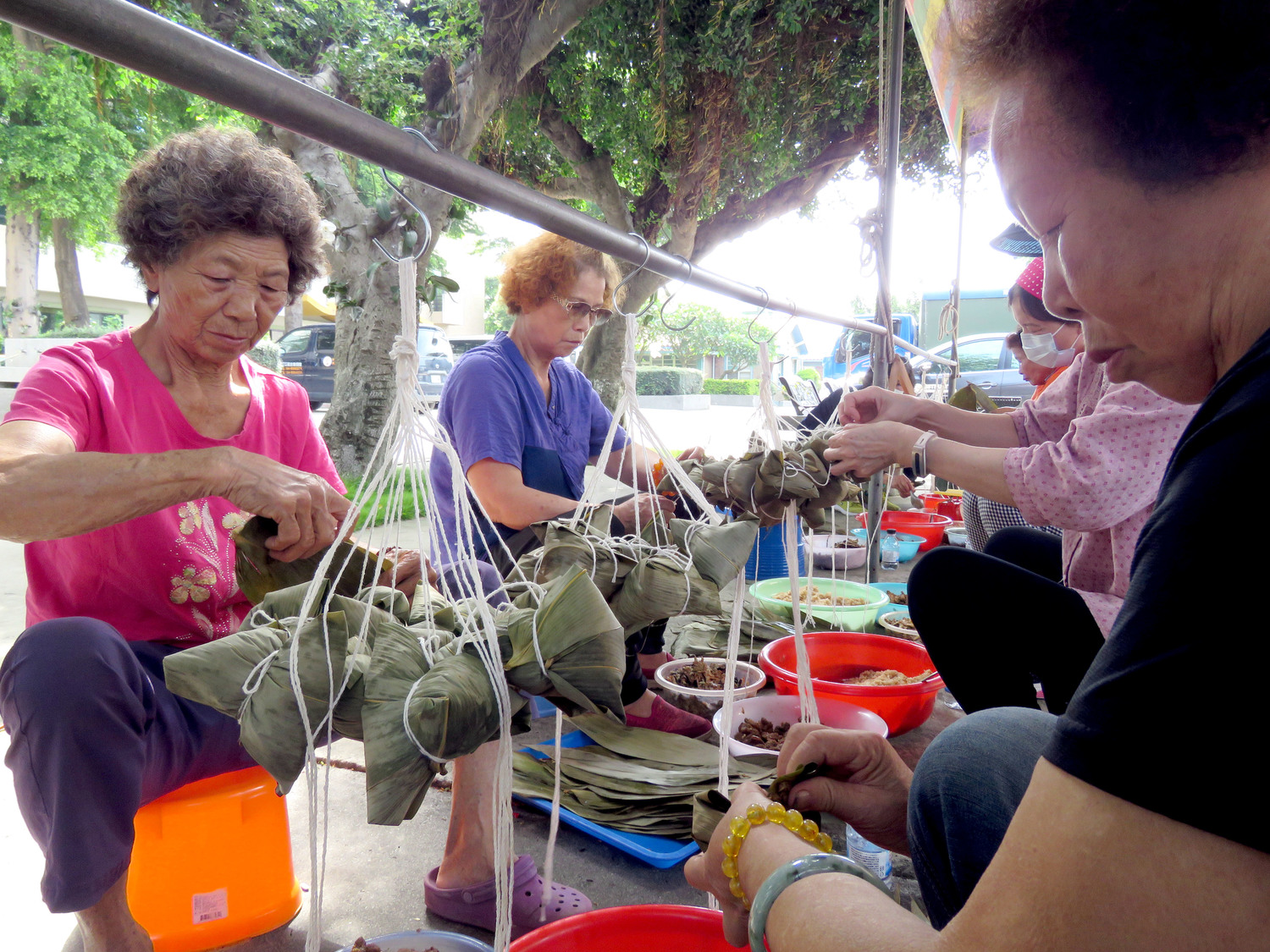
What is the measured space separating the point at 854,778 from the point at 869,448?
0.78 m

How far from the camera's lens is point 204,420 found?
4.74 ft

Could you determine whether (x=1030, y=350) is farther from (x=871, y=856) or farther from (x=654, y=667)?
(x=871, y=856)

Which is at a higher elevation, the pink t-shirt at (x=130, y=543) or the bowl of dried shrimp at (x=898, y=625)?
the pink t-shirt at (x=130, y=543)

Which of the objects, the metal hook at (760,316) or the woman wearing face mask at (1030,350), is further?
the woman wearing face mask at (1030,350)

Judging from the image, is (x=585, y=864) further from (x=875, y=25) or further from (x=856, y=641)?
(x=875, y=25)

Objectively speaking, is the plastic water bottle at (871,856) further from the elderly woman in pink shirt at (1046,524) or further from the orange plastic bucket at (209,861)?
the orange plastic bucket at (209,861)

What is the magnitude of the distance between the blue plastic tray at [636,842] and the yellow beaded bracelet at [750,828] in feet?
3.04

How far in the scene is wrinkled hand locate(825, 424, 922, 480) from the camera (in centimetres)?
152

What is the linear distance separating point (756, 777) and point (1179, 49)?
1.73m

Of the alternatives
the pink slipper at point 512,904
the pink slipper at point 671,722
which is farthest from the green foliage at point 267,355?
the pink slipper at point 512,904

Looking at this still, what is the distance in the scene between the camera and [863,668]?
8.40 ft

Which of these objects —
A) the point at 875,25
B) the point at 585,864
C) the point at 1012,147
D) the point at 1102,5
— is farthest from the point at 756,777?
the point at 875,25

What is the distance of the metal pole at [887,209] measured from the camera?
239cm

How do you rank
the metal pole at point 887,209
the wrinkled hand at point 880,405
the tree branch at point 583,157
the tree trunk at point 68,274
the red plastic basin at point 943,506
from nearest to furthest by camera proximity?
the wrinkled hand at point 880,405 < the metal pole at point 887,209 < the red plastic basin at point 943,506 < the tree branch at point 583,157 < the tree trunk at point 68,274
